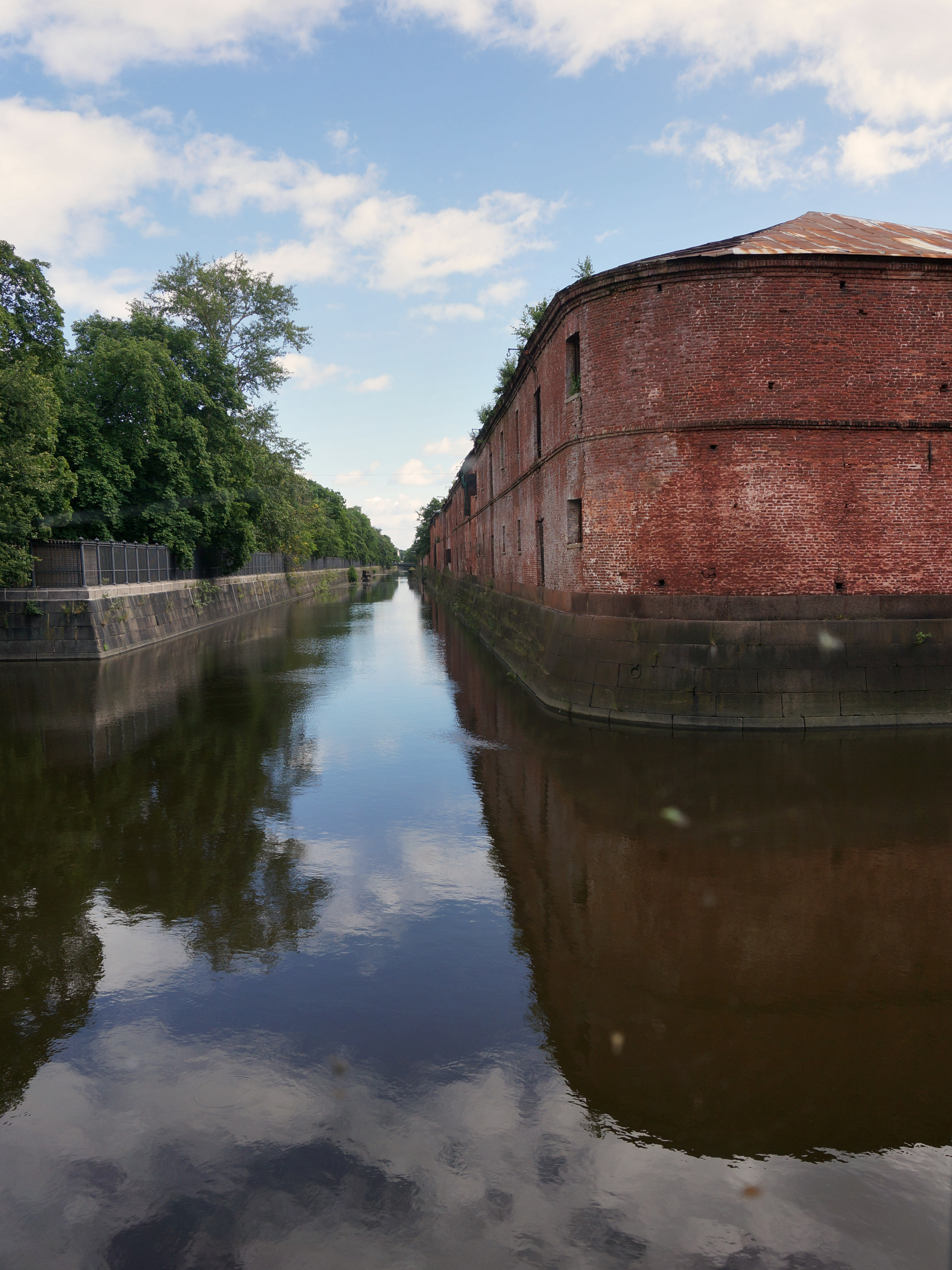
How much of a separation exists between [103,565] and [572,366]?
15609mm

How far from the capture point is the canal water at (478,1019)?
3111mm

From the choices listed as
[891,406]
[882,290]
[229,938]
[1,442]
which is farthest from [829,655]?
[1,442]

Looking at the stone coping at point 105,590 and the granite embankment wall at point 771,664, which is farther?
the stone coping at point 105,590

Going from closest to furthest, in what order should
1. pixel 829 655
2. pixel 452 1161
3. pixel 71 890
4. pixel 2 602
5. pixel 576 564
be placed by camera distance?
pixel 452 1161 < pixel 71 890 < pixel 829 655 < pixel 576 564 < pixel 2 602

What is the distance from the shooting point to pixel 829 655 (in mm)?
12266

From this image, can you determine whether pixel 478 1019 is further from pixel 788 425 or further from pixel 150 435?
pixel 150 435

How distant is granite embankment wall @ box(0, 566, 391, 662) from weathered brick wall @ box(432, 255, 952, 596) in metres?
15.9

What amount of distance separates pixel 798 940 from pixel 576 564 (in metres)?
10.4

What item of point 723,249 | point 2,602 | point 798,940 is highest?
point 723,249

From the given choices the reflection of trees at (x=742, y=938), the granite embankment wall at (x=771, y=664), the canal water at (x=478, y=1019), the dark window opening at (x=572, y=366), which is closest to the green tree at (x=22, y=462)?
the canal water at (x=478, y=1019)

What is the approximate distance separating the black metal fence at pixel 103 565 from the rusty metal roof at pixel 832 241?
1768 centimetres

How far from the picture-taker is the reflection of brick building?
1262 centimetres

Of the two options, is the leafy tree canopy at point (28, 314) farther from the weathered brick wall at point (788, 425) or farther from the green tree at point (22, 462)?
the weathered brick wall at point (788, 425)

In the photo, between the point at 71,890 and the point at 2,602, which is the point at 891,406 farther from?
the point at 2,602
